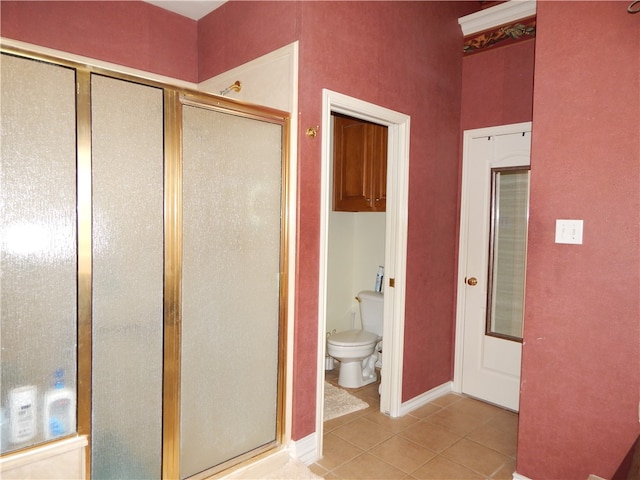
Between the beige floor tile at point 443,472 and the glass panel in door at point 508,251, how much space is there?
1.13 m

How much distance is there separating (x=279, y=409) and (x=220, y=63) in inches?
85.5

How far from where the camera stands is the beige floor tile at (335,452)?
2475 millimetres

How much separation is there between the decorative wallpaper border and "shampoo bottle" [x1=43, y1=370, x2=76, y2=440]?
341 centimetres

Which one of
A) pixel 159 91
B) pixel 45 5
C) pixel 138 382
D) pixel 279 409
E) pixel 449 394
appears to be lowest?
pixel 449 394

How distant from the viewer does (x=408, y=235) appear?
3.01 m

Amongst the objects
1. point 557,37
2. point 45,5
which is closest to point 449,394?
point 557,37

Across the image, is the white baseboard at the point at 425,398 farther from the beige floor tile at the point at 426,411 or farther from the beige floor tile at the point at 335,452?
the beige floor tile at the point at 335,452

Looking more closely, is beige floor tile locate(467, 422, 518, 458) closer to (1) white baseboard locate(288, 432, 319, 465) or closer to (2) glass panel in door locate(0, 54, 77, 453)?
(1) white baseboard locate(288, 432, 319, 465)

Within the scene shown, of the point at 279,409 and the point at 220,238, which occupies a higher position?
the point at 220,238

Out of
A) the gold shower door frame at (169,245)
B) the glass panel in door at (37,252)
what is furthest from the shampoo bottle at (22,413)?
the gold shower door frame at (169,245)

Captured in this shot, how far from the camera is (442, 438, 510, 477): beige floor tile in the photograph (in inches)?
96.9

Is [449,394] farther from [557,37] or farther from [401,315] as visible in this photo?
[557,37]

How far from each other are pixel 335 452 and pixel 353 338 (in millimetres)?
1103

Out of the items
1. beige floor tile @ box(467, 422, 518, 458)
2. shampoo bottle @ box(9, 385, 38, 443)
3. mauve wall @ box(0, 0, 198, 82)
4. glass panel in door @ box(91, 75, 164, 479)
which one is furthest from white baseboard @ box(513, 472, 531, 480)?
mauve wall @ box(0, 0, 198, 82)
